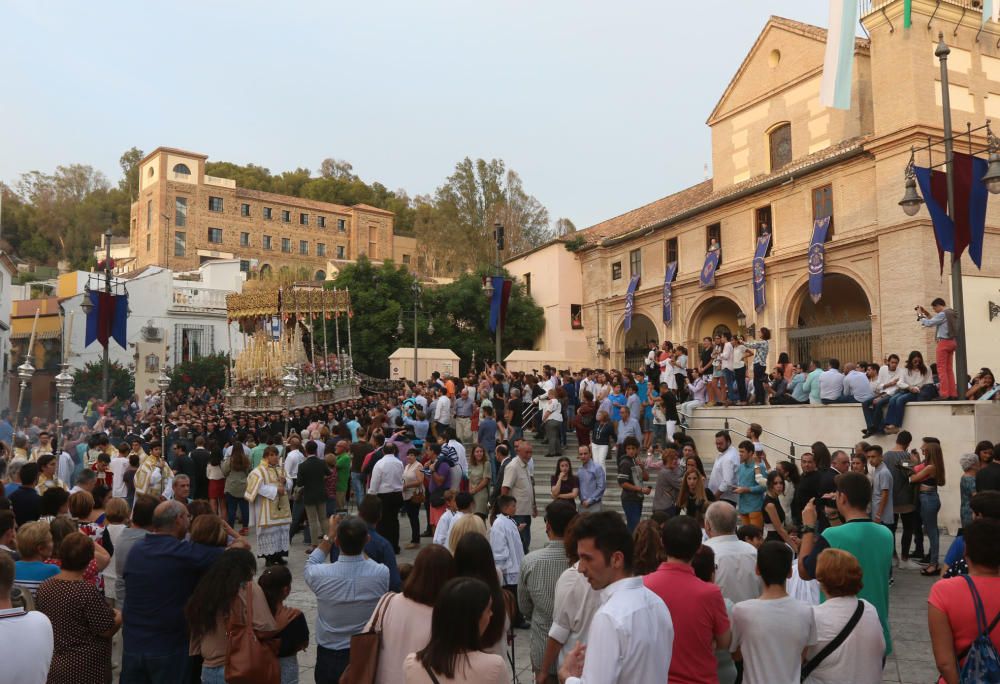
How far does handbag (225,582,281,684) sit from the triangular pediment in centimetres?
2696

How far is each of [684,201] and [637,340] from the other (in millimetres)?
6535

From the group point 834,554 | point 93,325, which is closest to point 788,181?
point 93,325

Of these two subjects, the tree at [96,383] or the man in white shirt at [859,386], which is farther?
the tree at [96,383]

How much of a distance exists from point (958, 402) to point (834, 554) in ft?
33.6

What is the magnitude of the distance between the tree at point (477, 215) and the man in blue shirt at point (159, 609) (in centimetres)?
4471

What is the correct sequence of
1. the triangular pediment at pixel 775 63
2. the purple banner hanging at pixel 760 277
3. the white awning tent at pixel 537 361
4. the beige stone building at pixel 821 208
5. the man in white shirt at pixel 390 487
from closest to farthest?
the man in white shirt at pixel 390 487 → the beige stone building at pixel 821 208 → the purple banner hanging at pixel 760 277 → the triangular pediment at pixel 775 63 → the white awning tent at pixel 537 361

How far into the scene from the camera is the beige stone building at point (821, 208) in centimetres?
2156

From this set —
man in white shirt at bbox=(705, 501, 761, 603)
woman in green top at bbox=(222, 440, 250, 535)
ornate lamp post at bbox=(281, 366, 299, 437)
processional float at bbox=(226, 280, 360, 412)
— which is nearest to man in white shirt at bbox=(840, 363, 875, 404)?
man in white shirt at bbox=(705, 501, 761, 603)

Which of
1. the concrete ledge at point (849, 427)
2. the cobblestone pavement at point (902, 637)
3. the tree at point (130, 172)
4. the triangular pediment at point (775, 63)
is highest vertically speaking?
the tree at point (130, 172)

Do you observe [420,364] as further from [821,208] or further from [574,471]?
[574,471]

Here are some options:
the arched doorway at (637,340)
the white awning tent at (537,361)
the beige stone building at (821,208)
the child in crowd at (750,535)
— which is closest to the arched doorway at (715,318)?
the beige stone building at (821,208)

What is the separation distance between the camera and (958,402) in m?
12.4

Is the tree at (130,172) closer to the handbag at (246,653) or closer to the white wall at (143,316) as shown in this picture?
the white wall at (143,316)

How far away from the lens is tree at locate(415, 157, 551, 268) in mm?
49438
